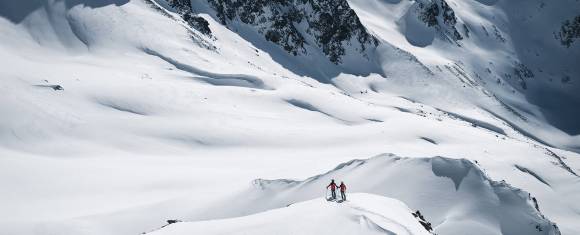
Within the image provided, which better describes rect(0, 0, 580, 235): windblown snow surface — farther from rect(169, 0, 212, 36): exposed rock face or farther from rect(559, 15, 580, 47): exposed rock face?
rect(559, 15, 580, 47): exposed rock face

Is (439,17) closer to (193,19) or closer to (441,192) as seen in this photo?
(193,19)

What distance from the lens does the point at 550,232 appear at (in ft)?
106

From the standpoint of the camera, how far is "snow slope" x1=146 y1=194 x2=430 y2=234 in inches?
780

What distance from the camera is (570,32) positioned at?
154 metres

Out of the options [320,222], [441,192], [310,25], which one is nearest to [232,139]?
[441,192]

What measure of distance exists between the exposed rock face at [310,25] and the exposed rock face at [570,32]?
6262cm

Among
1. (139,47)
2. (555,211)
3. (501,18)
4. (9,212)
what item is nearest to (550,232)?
(555,211)

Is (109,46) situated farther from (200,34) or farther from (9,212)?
(9,212)

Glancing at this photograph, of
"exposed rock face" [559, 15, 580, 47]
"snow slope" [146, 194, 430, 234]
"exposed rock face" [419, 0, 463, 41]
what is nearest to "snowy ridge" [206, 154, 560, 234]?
"snow slope" [146, 194, 430, 234]

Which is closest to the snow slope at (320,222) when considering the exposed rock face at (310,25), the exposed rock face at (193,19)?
the exposed rock face at (193,19)

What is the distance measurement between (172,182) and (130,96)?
2044cm

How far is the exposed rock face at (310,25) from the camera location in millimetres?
111500

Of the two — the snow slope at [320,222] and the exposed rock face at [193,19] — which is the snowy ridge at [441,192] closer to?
the snow slope at [320,222]

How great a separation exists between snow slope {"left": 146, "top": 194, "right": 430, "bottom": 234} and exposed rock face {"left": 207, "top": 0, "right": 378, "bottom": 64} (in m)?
90.6
